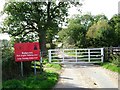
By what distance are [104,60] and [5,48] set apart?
12515mm

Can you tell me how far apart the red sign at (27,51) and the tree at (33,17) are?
846 inches

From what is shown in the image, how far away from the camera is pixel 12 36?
132 feet

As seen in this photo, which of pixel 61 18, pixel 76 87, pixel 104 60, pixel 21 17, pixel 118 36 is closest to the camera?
pixel 76 87

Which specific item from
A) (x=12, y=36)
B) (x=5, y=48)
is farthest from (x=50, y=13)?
(x=5, y=48)

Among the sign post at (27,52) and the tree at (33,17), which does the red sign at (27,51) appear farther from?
the tree at (33,17)

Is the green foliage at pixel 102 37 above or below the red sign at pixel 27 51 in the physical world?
above

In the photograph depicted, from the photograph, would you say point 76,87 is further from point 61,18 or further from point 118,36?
point 118,36

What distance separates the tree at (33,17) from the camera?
37.2 meters

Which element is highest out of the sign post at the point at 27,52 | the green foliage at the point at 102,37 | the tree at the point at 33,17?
the tree at the point at 33,17

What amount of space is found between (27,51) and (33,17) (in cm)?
2167

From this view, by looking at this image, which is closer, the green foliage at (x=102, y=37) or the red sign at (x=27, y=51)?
the red sign at (x=27, y=51)

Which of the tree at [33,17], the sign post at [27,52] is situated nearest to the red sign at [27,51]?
the sign post at [27,52]

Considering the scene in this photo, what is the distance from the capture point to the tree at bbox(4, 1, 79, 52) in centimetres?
3722

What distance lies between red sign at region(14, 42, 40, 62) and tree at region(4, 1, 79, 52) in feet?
70.5
